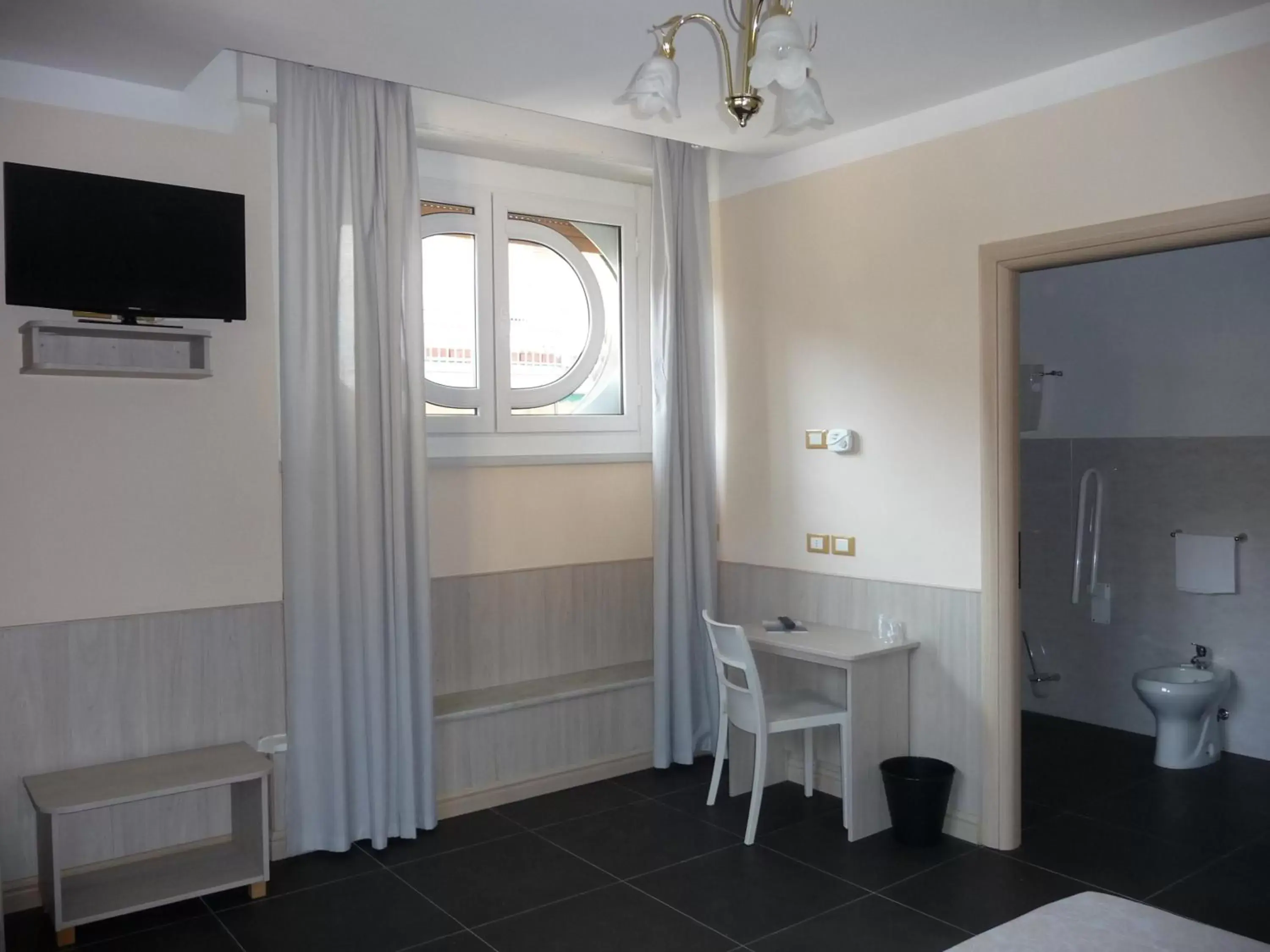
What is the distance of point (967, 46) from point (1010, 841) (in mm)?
2684

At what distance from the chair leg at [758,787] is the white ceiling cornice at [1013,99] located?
2296 mm

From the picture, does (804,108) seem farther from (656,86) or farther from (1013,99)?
(1013,99)

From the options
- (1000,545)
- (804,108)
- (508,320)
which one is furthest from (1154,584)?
(804,108)

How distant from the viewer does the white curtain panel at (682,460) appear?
14.9ft

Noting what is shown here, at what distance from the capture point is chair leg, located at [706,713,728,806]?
13.3ft

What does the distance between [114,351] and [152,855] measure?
1.66 m

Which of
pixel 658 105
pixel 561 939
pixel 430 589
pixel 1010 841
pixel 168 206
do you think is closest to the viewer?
pixel 658 105

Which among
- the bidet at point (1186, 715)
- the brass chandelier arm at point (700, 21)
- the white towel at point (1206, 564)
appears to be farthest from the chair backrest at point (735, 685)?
the white towel at point (1206, 564)

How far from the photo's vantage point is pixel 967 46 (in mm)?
3205

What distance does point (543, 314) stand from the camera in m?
4.64

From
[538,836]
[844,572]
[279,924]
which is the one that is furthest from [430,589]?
[844,572]

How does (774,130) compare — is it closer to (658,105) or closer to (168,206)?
(658,105)

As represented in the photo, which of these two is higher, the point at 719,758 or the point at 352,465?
the point at 352,465

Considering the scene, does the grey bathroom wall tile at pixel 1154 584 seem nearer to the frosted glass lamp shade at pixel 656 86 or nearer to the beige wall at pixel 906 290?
the beige wall at pixel 906 290
